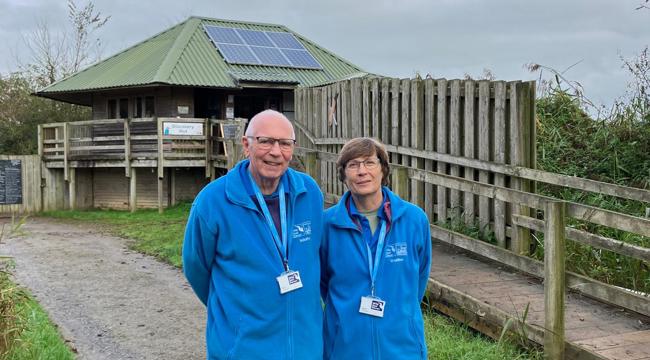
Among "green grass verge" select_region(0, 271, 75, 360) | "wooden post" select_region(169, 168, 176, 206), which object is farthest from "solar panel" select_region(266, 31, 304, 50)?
"green grass verge" select_region(0, 271, 75, 360)

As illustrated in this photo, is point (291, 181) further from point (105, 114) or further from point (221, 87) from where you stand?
point (105, 114)

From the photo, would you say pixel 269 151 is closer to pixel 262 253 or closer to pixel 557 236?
pixel 262 253

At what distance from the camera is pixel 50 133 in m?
22.7

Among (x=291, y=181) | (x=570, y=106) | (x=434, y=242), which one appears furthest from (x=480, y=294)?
(x=570, y=106)

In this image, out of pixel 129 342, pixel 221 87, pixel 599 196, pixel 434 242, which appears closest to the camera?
pixel 129 342

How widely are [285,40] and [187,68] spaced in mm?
5329

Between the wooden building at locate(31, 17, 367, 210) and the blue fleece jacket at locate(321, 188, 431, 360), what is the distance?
1557cm

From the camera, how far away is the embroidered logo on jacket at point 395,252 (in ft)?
9.95

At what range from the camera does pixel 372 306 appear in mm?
2965

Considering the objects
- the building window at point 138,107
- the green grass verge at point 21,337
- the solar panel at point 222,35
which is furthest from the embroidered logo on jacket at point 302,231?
the solar panel at point 222,35

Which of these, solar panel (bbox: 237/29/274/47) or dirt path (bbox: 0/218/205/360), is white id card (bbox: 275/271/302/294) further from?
solar panel (bbox: 237/29/274/47)

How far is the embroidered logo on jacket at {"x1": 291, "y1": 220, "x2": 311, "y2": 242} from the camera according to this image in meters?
2.97

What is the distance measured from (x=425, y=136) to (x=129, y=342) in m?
4.65

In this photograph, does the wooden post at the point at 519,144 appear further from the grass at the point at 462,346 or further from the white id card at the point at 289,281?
the white id card at the point at 289,281
